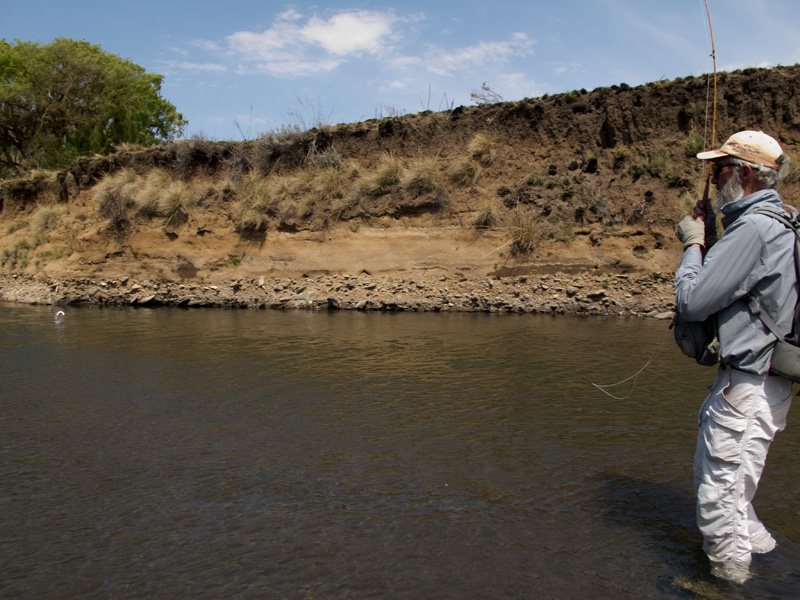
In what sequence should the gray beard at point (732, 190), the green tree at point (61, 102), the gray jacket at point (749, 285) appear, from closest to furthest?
the gray jacket at point (749, 285) < the gray beard at point (732, 190) < the green tree at point (61, 102)

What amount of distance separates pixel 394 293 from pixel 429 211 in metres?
3.26

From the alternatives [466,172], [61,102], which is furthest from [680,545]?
[61,102]

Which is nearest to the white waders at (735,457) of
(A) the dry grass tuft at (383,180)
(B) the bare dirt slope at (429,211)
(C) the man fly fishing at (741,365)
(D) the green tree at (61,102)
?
(C) the man fly fishing at (741,365)

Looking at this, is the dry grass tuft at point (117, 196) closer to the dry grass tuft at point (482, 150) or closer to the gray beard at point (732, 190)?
the dry grass tuft at point (482, 150)

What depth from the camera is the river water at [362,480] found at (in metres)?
2.89

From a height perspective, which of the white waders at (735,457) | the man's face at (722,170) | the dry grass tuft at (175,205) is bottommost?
the white waders at (735,457)

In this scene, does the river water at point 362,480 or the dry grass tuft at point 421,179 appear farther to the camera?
the dry grass tuft at point 421,179

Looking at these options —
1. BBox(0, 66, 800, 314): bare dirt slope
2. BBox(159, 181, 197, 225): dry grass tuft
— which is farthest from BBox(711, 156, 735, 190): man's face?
BBox(159, 181, 197, 225): dry grass tuft

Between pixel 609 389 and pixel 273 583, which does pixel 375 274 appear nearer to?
pixel 609 389

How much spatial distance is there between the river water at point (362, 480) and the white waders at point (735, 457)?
19cm

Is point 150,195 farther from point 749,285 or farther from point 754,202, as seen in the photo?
point 749,285

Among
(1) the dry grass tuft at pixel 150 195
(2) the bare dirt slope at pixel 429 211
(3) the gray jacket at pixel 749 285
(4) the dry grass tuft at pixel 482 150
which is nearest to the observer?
(3) the gray jacket at pixel 749 285

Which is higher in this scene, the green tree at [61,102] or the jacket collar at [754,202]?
the green tree at [61,102]

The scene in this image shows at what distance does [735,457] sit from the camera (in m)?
2.69
